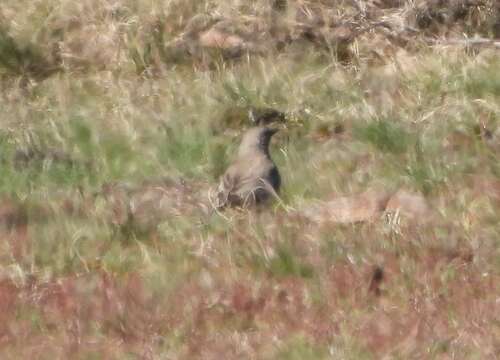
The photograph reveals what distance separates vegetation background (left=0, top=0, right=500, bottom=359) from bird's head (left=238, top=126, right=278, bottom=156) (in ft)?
0.36

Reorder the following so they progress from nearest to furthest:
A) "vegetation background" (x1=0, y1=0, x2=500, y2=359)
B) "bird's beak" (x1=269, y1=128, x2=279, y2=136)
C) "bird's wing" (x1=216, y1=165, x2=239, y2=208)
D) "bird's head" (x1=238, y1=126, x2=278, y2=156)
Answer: "vegetation background" (x1=0, y1=0, x2=500, y2=359) < "bird's wing" (x1=216, y1=165, x2=239, y2=208) < "bird's head" (x1=238, y1=126, x2=278, y2=156) < "bird's beak" (x1=269, y1=128, x2=279, y2=136)

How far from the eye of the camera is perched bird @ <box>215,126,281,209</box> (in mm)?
7088

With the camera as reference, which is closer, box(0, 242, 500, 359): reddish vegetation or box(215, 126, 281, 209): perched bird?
box(0, 242, 500, 359): reddish vegetation

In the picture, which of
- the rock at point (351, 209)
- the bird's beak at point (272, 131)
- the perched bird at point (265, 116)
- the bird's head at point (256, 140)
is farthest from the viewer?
the perched bird at point (265, 116)

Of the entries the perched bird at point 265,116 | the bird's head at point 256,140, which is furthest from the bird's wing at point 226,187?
the perched bird at point 265,116

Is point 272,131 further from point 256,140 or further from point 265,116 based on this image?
point 265,116

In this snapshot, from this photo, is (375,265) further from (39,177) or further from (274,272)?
(39,177)

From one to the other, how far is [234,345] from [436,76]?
128 inches

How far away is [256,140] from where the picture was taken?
7.88 metres

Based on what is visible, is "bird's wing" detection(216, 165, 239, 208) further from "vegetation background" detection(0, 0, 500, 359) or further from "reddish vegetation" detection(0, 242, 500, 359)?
"reddish vegetation" detection(0, 242, 500, 359)

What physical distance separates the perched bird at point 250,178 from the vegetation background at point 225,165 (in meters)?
0.10

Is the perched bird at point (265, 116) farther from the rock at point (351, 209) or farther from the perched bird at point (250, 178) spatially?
the rock at point (351, 209)

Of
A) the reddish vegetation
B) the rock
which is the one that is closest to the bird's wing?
the rock

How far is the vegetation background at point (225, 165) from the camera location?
589 centimetres
